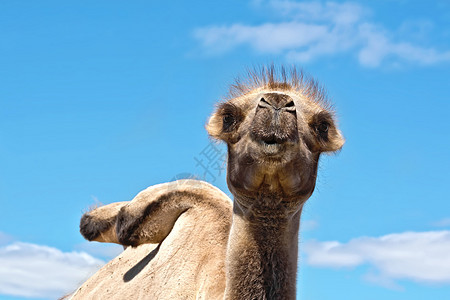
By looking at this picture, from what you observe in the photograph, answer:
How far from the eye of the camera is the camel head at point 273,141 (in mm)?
4391

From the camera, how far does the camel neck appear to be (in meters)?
4.77

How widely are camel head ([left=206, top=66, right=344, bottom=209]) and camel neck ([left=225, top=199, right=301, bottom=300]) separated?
14cm

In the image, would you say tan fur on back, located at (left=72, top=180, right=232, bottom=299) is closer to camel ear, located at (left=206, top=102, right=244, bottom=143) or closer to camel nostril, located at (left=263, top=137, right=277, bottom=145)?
camel ear, located at (left=206, top=102, right=244, bottom=143)

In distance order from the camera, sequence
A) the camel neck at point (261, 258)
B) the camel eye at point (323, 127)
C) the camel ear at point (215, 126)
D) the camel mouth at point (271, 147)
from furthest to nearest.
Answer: the camel ear at point (215, 126) < the camel eye at point (323, 127) < the camel neck at point (261, 258) < the camel mouth at point (271, 147)

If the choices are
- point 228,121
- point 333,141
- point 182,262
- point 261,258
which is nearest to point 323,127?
point 333,141

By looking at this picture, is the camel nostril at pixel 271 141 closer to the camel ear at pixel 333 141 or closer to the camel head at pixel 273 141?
the camel head at pixel 273 141

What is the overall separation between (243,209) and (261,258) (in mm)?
355

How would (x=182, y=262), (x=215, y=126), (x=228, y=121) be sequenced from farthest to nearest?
(x=182, y=262) → (x=215, y=126) → (x=228, y=121)

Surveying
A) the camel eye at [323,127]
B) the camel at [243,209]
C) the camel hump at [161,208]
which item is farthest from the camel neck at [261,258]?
the camel hump at [161,208]

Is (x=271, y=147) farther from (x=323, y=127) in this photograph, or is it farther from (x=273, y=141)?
(x=323, y=127)

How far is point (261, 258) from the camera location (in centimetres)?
478

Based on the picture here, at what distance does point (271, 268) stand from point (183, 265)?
4.87ft

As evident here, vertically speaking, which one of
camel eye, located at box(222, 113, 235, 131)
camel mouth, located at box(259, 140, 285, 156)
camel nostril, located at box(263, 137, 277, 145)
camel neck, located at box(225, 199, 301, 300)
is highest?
camel eye, located at box(222, 113, 235, 131)

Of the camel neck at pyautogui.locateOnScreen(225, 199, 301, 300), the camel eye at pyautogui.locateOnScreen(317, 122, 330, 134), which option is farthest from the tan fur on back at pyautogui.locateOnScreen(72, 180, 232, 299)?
the camel eye at pyautogui.locateOnScreen(317, 122, 330, 134)
